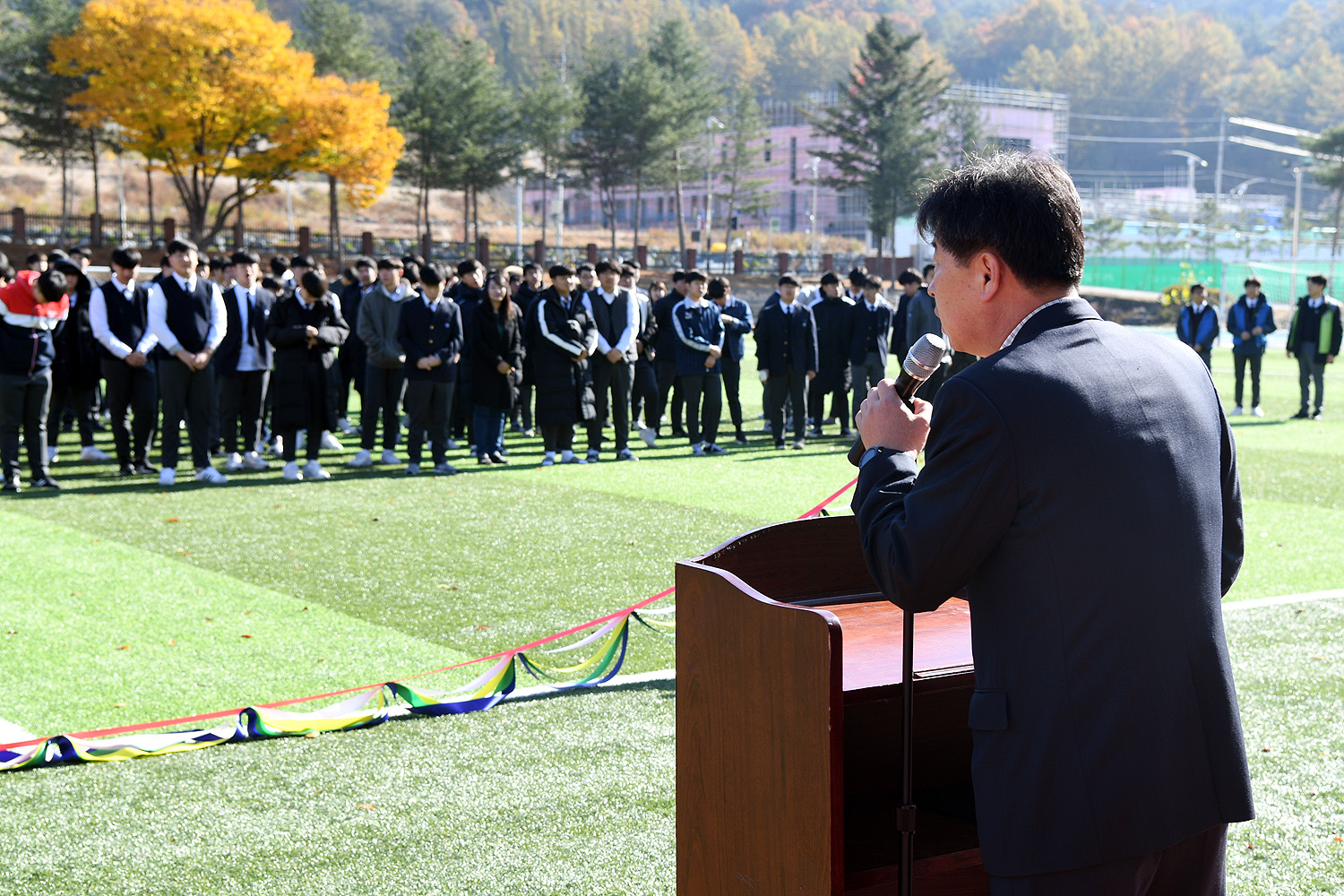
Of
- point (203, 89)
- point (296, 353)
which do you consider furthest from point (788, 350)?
point (203, 89)

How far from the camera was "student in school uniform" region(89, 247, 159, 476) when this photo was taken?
36.5 ft

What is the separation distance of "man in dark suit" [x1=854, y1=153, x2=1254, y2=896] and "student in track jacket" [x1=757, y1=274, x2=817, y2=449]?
41.6 feet

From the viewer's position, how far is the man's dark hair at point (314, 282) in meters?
11.8

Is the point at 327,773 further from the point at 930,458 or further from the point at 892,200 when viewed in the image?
the point at 892,200

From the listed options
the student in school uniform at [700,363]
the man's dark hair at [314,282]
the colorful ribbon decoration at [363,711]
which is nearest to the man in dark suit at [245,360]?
the man's dark hair at [314,282]

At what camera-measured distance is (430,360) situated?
12.3m

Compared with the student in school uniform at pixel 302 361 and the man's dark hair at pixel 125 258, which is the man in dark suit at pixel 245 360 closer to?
the student in school uniform at pixel 302 361

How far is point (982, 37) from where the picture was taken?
176m

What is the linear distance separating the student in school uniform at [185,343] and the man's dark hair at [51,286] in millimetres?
721

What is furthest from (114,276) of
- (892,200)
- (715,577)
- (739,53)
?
(739,53)

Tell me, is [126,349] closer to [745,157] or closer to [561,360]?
[561,360]

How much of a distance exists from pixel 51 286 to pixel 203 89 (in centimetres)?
3347

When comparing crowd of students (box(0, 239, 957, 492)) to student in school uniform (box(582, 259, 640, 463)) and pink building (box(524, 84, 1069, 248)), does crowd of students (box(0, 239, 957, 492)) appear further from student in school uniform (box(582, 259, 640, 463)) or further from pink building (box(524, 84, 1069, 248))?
pink building (box(524, 84, 1069, 248))

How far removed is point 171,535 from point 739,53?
15058cm
